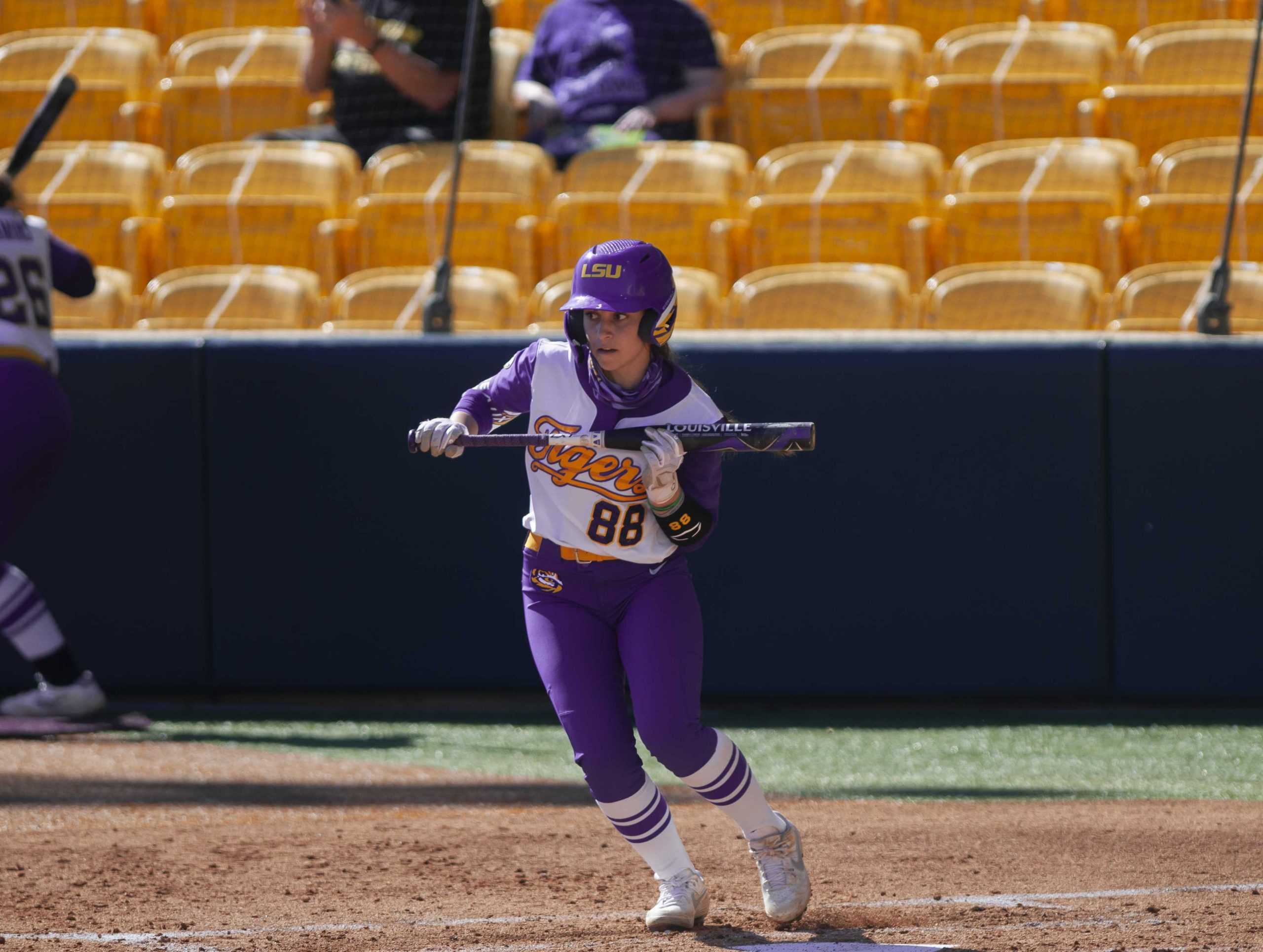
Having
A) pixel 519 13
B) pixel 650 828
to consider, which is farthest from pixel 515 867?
pixel 519 13

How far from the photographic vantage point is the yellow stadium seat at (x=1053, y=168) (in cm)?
749

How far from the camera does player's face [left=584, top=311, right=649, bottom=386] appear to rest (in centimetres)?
352

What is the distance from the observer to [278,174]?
8.30 metres

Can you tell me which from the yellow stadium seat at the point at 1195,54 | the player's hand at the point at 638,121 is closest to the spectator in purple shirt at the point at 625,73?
the player's hand at the point at 638,121

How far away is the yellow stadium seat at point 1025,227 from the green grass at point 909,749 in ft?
7.28

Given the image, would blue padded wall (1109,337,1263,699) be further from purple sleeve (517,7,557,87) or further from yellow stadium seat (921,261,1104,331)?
purple sleeve (517,7,557,87)

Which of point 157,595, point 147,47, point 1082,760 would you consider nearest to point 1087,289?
point 1082,760

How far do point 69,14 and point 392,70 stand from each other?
2975 millimetres

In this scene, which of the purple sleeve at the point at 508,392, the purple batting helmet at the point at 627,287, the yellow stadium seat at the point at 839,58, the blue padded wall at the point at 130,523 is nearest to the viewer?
the purple batting helmet at the point at 627,287

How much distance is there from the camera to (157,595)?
21.1 ft

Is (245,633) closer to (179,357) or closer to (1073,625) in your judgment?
(179,357)

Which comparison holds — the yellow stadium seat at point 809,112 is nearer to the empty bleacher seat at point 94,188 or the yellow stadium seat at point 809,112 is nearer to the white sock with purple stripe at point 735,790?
the empty bleacher seat at point 94,188

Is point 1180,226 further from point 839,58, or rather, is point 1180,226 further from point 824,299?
point 839,58

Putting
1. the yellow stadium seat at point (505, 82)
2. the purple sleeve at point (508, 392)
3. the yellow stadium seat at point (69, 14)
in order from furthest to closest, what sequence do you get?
the yellow stadium seat at point (69, 14), the yellow stadium seat at point (505, 82), the purple sleeve at point (508, 392)
